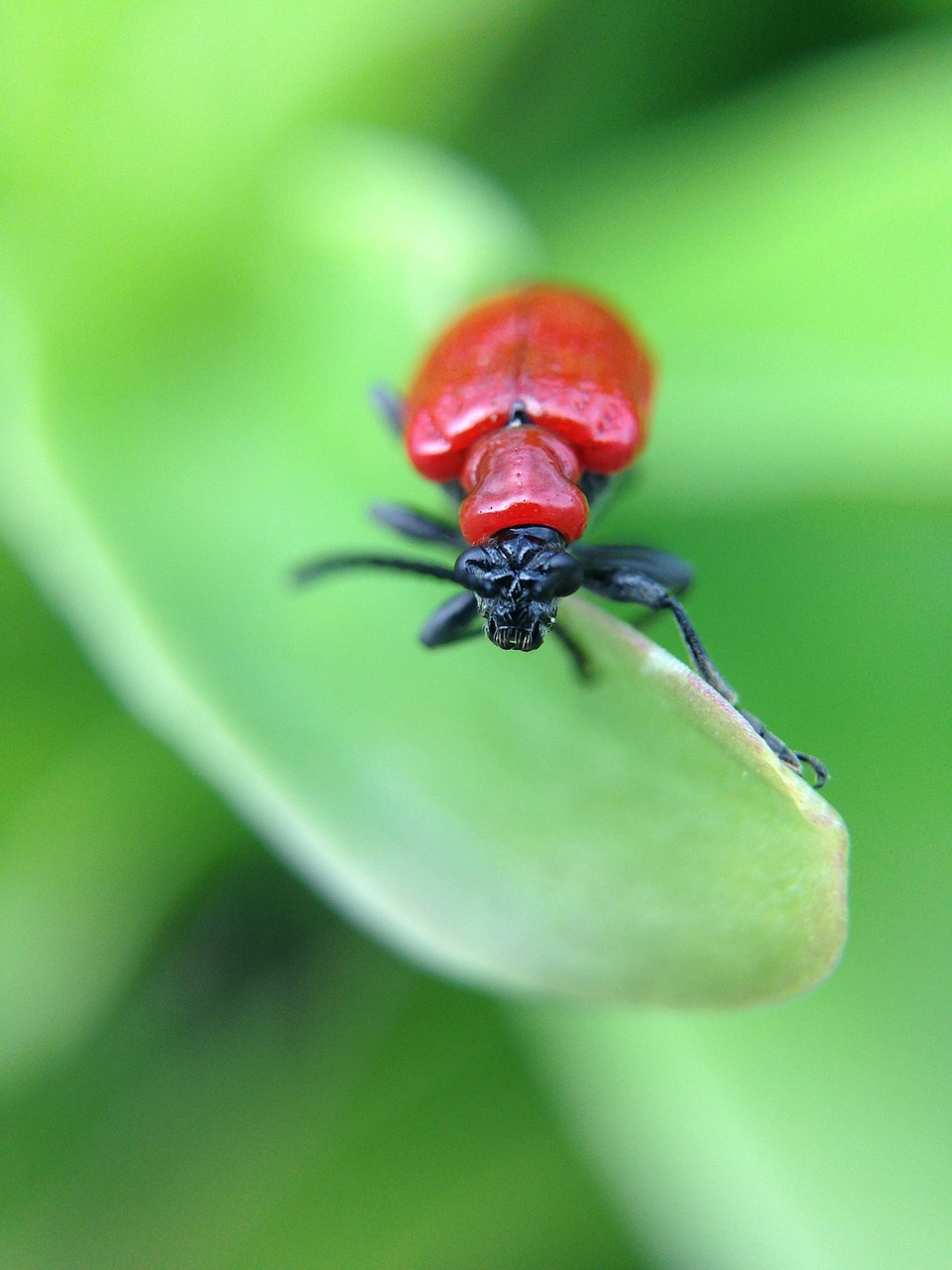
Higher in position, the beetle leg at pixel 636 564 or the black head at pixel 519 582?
the beetle leg at pixel 636 564

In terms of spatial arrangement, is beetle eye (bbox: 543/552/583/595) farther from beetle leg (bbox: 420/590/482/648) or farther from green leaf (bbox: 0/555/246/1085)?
green leaf (bbox: 0/555/246/1085)

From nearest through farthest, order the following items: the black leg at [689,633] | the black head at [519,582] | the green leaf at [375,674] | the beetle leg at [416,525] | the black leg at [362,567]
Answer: the green leaf at [375,674], the black leg at [689,633], the black head at [519,582], the black leg at [362,567], the beetle leg at [416,525]

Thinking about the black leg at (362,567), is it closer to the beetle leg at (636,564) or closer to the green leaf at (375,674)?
the green leaf at (375,674)

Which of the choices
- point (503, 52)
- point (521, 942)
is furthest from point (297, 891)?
point (503, 52)

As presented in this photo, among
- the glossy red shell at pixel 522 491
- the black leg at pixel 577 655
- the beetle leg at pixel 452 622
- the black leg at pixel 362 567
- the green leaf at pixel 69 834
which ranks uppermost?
the glossy red shell at pixel 522 491

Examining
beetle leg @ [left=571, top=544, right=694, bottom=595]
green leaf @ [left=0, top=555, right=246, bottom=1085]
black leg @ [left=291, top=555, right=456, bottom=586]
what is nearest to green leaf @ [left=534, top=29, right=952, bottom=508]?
beetle leg @ [left=571, top=544, right=694, bottom=595]

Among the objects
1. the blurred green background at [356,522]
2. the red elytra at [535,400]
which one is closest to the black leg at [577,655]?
the blurred green background at [356,522]

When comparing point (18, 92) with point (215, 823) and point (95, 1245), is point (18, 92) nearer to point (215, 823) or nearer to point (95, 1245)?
point (215, 823)
